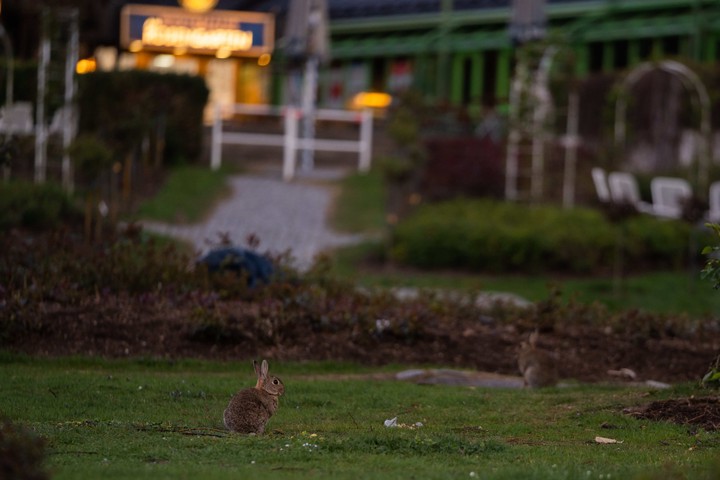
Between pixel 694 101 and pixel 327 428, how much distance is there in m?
18.4

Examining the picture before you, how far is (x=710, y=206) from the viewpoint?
20047mm

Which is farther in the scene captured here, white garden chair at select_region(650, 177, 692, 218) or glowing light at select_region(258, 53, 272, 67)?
glowing light at select_region(258, 53, 272, 67)

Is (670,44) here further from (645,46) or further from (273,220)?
(273,220)

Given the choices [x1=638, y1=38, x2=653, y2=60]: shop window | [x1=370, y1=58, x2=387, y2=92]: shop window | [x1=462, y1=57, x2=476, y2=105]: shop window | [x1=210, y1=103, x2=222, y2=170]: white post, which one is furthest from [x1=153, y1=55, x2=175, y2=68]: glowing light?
[x1=638, y1=38, x2=653, y2=60]: shop window

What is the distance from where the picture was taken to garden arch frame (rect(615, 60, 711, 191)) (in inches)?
945

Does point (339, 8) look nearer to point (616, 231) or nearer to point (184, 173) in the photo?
point (184, 173)

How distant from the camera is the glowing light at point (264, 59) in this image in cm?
3519

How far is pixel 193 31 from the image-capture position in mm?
33812

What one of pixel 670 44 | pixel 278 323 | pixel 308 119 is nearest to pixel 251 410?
pixel 278 323

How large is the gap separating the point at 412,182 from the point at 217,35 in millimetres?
12104

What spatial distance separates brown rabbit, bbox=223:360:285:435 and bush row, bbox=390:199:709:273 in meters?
12.0

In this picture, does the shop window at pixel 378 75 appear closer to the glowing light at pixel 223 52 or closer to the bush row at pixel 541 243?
the glowing light at pixel 223 52

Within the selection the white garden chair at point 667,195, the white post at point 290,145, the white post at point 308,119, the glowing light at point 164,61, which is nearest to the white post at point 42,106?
the white post at point 290,145

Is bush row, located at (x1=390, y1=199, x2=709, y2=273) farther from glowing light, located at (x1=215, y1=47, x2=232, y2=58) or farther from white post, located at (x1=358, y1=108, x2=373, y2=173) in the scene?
glowing light, located at (x1=215, y1=47, x2=232, y2=58)
